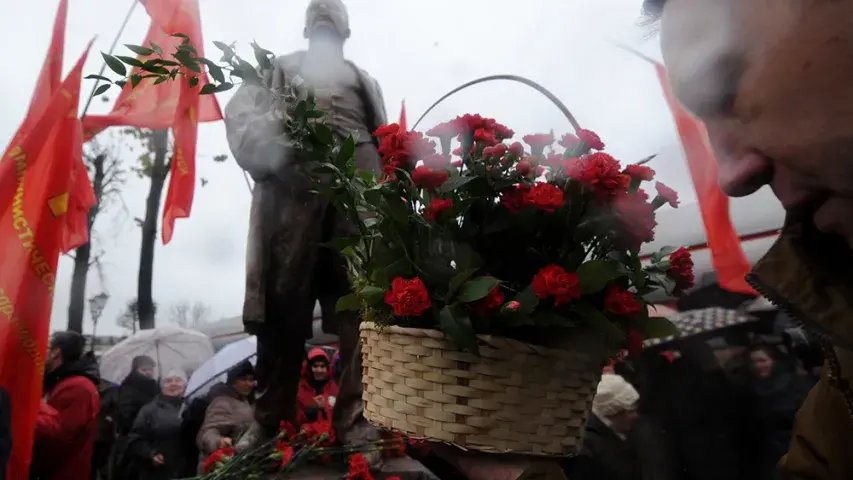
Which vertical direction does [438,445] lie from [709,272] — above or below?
below

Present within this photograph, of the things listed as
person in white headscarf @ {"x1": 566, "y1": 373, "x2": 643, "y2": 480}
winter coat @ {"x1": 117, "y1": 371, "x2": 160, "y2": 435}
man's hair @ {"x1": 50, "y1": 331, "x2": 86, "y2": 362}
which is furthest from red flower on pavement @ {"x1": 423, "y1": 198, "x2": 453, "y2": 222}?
winter coat @ {"x1": 117, "y1": 371, "x2": 160, "y2": 435}

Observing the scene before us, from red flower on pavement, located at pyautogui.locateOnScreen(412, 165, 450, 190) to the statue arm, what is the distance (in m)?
0.70

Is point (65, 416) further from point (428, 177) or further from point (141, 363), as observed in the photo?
point (428, 177)

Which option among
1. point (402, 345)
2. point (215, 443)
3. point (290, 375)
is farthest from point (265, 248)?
point (402, 345)

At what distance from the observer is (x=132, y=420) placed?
3250mm

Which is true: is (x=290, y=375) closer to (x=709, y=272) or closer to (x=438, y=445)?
(x=438, y=445)

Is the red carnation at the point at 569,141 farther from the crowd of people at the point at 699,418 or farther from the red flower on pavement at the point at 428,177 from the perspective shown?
the crowd of people at the point at 699,418

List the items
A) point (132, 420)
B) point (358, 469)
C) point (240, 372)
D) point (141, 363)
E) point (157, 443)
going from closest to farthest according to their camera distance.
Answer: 1. point (358, 469)
2. point (157, 443)
3. point (240, 372)
4. point (132, 420)
5. point (141, 363)

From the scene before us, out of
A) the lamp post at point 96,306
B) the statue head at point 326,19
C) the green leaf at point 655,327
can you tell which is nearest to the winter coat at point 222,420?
the statue head at point 326,19

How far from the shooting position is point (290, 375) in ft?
6.73

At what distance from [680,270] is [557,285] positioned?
26 cm

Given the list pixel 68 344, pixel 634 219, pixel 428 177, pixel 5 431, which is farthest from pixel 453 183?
pixel 68 344

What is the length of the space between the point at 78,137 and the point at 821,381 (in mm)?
2753

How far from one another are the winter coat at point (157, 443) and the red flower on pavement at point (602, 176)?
255cm
